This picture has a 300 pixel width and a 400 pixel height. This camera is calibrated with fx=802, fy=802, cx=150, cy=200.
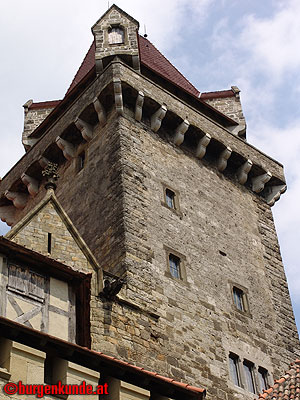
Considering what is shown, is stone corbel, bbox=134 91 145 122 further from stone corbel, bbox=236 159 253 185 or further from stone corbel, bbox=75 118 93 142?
stone corbel, bbox=236 159 253 185

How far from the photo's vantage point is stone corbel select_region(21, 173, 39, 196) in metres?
22.4

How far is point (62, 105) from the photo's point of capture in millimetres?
23750

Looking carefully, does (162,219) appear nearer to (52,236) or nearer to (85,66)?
(52,236)

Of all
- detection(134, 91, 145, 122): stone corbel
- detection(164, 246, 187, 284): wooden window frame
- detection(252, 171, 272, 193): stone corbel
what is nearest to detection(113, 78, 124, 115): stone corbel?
detection(134, 91, 145, 122): stone corbel

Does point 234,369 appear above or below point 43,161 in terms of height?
below

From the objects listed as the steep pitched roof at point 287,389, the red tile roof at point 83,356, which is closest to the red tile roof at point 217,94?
the steep pitched roof at point 287,389

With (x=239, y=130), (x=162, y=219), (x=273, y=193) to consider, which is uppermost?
(x=239, y=130)

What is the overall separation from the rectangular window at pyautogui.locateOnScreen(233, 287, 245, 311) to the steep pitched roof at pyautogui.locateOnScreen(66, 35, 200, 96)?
8.14 m

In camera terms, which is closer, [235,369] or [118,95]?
[235,369]

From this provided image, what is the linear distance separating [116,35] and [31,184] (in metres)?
4.77

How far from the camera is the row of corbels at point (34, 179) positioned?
20.6m

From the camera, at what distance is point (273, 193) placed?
23234 mm

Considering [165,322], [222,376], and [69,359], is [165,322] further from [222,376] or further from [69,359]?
[69,359]

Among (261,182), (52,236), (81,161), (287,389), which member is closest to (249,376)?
(287,389)
